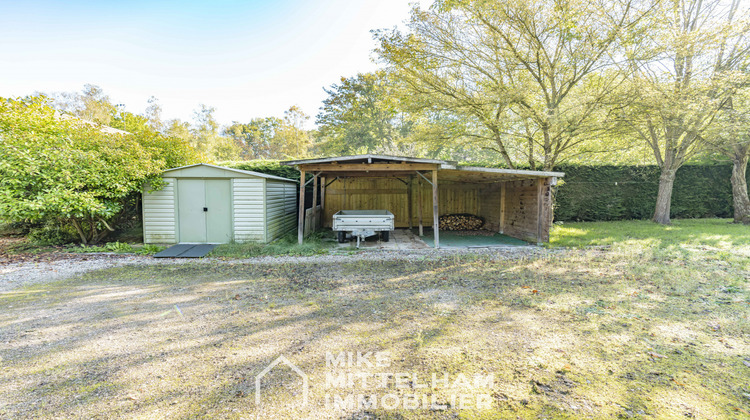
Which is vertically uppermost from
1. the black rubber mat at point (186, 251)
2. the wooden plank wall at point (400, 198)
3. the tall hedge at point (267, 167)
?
the tall hedge at point (267, 167)

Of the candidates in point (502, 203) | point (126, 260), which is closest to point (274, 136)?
point (502, 203)

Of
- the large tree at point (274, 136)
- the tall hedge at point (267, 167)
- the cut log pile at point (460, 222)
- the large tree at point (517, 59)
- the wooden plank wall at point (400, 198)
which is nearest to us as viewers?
the large tree at point (517, 59)

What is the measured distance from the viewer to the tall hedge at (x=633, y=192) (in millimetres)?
11492

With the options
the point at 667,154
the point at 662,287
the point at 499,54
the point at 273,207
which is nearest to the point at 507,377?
the point at 662,287

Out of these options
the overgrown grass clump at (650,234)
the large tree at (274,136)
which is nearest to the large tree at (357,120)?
the large tree at (274,136)

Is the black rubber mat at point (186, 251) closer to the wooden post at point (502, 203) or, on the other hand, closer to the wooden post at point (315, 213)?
the wooden post at point (315, 213)

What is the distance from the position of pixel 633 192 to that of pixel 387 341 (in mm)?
13435

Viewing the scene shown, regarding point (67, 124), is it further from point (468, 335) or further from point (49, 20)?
point (468, 335)

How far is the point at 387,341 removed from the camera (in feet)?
9.44

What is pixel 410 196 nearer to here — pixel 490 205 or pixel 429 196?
pixel 429 196

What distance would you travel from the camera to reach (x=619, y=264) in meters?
5.81

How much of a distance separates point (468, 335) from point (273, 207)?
6.47 metres

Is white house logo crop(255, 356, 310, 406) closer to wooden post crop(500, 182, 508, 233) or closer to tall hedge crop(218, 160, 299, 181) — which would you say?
tall hedge crop(218, 160, 299, 181)

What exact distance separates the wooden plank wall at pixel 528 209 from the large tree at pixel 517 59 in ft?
4.35
